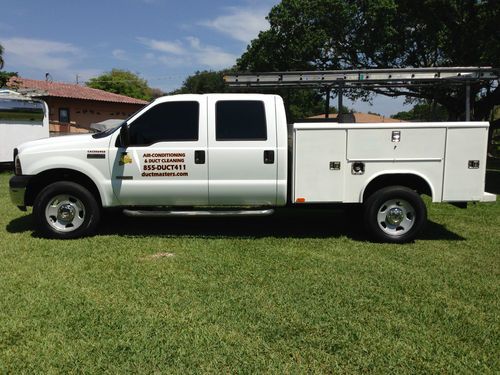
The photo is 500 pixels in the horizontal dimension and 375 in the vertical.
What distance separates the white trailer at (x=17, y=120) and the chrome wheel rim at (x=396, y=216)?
491 inches

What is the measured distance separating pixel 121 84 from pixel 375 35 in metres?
45.8

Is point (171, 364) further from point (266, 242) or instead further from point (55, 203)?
point (55, 203)

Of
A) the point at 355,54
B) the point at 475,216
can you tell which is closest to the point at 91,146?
the point at 475,216

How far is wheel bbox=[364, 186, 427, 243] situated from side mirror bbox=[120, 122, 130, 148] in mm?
3331

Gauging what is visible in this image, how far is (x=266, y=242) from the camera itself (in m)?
6.25

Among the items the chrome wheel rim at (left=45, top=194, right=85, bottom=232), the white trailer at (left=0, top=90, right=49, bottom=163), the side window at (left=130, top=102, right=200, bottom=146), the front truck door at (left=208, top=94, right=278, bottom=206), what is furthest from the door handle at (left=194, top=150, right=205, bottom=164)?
the white trailer at (left=0, top=90, right=49, bottom=163)

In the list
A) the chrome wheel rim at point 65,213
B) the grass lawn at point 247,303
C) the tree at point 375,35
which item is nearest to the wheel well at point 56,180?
the chrome wheel rim at point 65,213

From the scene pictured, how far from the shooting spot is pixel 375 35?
70.2 feet

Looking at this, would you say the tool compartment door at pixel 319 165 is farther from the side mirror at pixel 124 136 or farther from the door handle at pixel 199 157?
the side mirror at pixel 124 136

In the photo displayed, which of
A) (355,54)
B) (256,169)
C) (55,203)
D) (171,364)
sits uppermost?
(355,54)

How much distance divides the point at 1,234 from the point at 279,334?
16.1 feet

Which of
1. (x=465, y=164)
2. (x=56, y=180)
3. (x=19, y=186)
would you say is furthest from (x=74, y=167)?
(x=465, y=164)

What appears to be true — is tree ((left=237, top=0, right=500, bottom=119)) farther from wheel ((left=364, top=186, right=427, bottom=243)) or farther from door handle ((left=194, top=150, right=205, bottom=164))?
door handle ((left=194, top=150, right=205, bottom=164))

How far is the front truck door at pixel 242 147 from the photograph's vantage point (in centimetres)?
608
